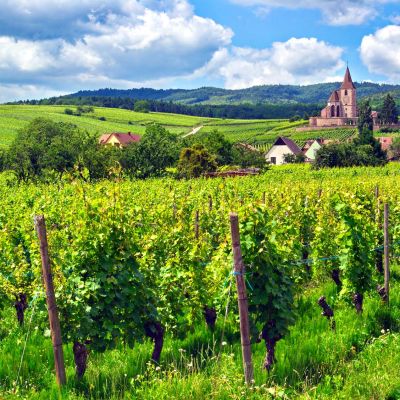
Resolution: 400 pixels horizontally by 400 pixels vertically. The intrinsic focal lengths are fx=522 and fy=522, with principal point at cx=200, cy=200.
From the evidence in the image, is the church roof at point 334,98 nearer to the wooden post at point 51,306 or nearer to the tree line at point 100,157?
the tree line at point 100,157

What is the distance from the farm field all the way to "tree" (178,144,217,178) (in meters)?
56.5

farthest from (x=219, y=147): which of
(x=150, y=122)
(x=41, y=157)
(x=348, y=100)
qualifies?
(x=348, y=100)

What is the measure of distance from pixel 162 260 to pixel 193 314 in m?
1.39

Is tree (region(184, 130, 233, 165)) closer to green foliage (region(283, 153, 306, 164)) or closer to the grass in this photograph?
green foliage (region(283, 153, 306, 164))

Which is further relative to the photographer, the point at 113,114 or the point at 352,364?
the point at 113,114

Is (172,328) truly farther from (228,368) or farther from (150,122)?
(150,122)

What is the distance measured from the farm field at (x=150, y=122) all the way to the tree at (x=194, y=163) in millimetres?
56525

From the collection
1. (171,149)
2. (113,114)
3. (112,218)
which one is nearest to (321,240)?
(112,218)

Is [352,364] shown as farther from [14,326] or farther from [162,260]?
[14,326]

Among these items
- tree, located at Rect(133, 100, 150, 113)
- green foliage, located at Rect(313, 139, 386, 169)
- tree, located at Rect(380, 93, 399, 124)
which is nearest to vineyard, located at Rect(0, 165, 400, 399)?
green foliage, located at Rect(313, 139, 386, 169)

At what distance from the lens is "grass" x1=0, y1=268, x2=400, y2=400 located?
615cm

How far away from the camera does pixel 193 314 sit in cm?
827

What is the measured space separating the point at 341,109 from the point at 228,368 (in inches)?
6233

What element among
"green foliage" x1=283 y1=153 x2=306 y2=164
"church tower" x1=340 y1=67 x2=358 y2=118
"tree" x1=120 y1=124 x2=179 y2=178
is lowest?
"green foliage" x1=283 y1=153 x2=306 y2=164
